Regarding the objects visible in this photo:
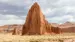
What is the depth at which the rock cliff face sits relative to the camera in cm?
8088

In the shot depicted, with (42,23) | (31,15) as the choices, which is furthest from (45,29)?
(31,15)

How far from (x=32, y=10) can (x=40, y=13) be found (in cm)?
396

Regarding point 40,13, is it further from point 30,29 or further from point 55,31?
point 55,31

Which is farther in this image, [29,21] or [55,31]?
[55,31]

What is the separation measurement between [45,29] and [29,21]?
805 cm

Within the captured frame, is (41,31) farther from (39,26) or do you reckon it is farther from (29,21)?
(29,21)

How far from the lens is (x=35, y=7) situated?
275ft

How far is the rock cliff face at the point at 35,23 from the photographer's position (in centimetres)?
8088

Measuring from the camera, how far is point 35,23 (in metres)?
82.7

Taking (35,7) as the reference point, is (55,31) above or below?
below

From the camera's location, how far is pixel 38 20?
8369 cm

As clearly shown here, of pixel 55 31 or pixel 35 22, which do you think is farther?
pixel 55 31

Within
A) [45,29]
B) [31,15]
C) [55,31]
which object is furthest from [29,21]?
[55,31]

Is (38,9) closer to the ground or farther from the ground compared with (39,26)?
farther from the ground
